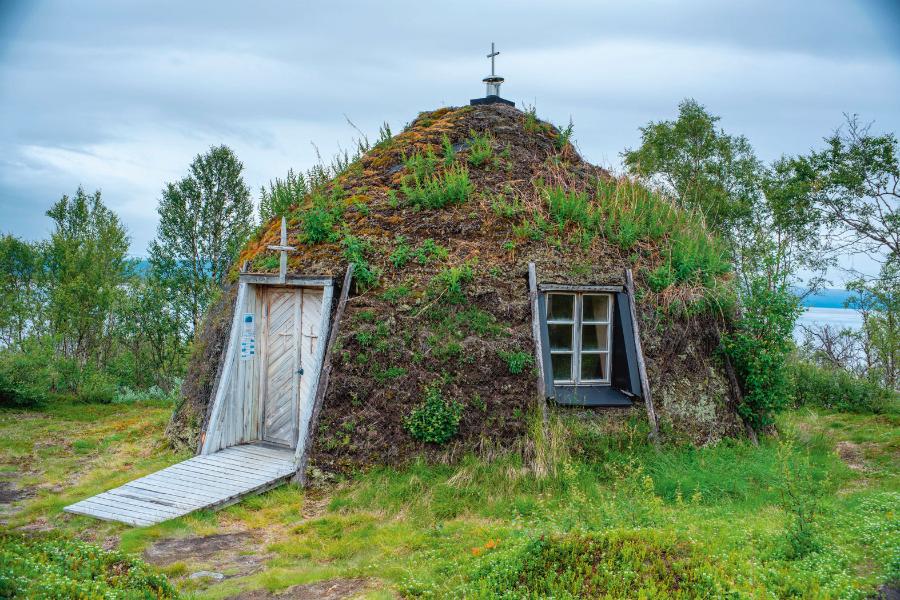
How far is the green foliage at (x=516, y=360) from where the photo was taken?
24.8ft

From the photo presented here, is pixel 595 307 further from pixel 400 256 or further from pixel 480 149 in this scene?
pixel 480 149

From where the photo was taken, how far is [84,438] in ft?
34.2

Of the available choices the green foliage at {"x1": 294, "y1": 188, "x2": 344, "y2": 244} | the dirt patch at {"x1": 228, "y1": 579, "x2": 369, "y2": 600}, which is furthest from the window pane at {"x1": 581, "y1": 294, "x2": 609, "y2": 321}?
the dirt patch at {"x1": 228, "y1": 579, "x2": 369, "y2": 600}

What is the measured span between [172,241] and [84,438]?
32.5 ft

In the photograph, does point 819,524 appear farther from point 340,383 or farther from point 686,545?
point 340,383

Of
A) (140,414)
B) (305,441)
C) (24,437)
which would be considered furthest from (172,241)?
(305,441)

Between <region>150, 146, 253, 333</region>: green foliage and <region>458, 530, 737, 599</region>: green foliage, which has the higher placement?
<region>150, 146, 253, 333</region>: green foliage

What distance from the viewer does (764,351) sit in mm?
8492

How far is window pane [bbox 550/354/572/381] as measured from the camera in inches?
322

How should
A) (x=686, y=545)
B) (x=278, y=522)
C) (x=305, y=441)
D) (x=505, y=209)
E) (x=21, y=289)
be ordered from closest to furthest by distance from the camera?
1. (x=686, y=545)
2. (x=278, y=522)
3. (x=305, y=441)
4. (x=505, y=209)
5. (x=21, y=289)

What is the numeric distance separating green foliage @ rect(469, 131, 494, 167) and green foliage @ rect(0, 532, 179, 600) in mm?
6920

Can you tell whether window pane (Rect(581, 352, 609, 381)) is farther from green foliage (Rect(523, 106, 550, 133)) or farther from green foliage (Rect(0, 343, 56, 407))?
green foliage (Rect(0, 343, 56, 407))

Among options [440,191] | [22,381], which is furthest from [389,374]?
[22,381]

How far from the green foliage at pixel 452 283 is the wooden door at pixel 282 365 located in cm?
→ 203
